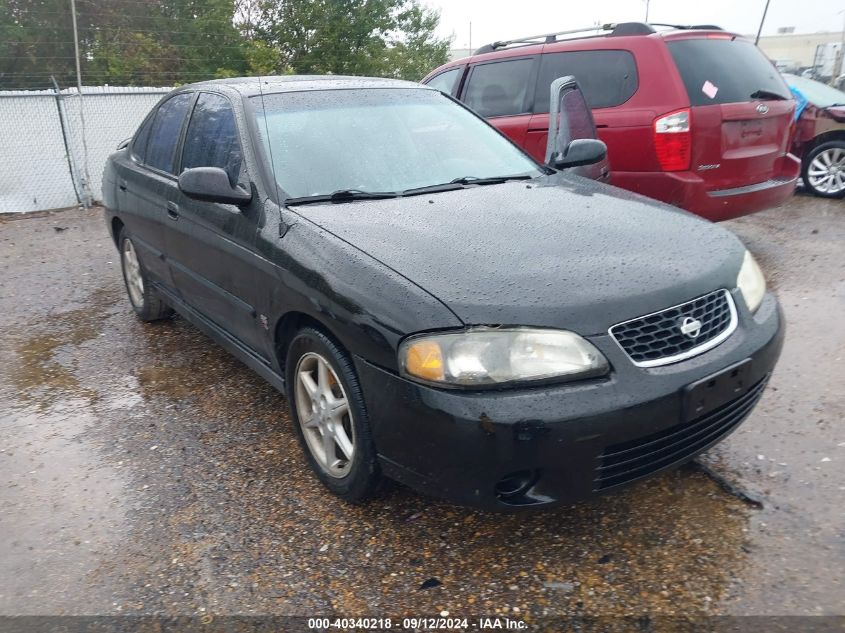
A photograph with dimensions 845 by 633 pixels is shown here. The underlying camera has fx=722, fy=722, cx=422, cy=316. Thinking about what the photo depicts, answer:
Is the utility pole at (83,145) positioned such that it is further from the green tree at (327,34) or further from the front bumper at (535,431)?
A: the front bumper at (535,431)

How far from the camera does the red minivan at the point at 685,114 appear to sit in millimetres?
5370

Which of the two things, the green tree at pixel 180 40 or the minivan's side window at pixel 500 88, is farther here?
the green tree at pixel 180 40

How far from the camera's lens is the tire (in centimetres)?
503

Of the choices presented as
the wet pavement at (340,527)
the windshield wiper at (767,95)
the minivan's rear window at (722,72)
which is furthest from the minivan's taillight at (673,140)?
the wet pavement at (340,527)

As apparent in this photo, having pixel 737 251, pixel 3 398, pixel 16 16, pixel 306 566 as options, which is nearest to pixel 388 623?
pixel 306 566

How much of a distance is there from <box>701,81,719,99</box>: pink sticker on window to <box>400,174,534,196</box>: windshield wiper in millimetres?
2539

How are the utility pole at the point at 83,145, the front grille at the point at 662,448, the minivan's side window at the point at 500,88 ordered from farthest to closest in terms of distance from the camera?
the utility pole at the point at 83,145 < the minivan's side window at the point at 500,88 < the front grille at the point at 662,448

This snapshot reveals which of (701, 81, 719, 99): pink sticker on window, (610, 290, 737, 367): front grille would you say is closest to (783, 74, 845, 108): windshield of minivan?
(701, 81, 719, 99): pink sticker on window

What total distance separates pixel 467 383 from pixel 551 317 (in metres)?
0.35

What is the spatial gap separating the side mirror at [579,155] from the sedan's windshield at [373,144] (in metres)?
0.20

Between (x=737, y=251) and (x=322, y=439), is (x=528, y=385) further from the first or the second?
(x=737, y=251)

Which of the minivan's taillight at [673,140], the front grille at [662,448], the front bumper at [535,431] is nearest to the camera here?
the front bumper at [535,431]

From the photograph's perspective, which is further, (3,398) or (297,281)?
(3,398)

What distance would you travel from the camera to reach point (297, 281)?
284 cm
